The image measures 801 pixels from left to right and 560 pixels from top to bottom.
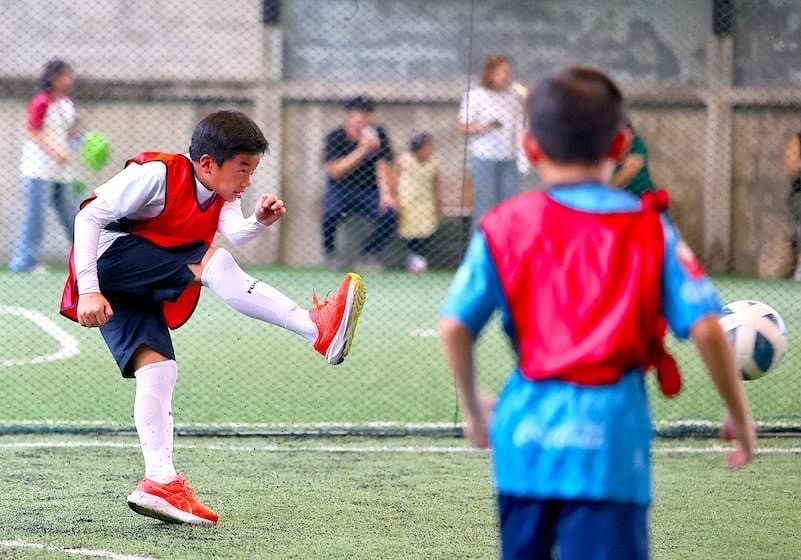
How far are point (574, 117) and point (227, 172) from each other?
7.62 feet

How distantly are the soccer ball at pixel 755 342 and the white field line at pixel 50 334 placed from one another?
4656mm

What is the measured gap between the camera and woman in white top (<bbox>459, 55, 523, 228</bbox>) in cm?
1186

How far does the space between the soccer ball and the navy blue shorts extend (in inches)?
69.2

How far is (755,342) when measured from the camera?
5.19 meters

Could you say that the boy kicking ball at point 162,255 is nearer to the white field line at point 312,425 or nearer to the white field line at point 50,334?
the white field line at point 312,425

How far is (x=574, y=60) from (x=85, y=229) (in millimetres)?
11491

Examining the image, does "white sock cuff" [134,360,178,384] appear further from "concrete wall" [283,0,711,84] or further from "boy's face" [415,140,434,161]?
"concrete wall" [283,0,711,84]

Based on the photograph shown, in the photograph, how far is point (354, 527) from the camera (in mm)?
4969

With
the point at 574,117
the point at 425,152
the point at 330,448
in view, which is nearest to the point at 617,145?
the point at 574,117

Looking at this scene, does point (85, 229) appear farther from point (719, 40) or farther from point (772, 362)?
point (719, 40)

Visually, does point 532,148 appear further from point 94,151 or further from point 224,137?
point 94,151

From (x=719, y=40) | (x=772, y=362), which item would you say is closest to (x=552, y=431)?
(x=772, y=362)

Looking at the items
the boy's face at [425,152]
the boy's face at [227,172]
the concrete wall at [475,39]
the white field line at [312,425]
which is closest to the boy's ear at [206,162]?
the boy's face at [227,172]

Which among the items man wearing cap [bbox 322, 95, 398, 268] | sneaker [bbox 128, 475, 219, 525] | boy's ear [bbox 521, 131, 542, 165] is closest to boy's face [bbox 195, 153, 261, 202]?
sneaker [bbox 128, 475, 219, 525]
